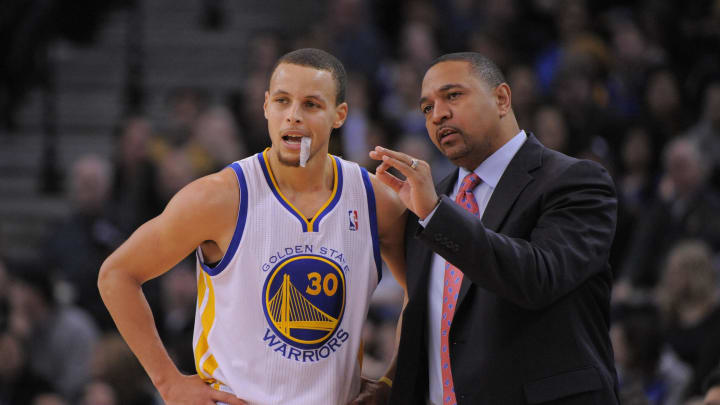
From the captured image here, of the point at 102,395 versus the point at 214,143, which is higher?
the point at 214,143

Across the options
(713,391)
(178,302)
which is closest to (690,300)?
(713,391)

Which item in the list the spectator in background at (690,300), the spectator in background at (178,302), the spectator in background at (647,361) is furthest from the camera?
the spectator in background at (178,302)

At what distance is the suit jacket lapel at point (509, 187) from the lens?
3.56 m

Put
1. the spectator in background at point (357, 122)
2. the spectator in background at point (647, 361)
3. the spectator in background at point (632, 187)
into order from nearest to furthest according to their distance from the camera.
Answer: the spectator in background at point (647, 361)
the spectator in background at point (632, 187)
the spectator in background at point (357, 122)

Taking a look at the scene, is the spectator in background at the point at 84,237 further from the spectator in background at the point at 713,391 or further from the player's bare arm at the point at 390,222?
the spectator in background at the point at 713,391

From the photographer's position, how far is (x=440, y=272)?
377 cm

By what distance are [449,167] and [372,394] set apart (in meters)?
4.15

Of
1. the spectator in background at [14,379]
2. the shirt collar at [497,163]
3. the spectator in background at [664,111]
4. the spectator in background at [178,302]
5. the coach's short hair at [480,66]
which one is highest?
the coach's short hair at [480,66]

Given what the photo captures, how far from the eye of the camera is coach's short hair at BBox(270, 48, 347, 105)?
3730 millimetres

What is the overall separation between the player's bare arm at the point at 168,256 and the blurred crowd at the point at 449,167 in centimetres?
251

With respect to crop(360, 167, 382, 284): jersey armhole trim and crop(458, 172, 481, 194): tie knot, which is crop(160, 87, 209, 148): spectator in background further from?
crop(458, 172, 481, 194): tie knot

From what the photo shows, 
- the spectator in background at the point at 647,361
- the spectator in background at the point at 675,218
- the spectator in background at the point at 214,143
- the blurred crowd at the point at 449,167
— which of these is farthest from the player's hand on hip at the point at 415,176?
the spectator in background at the point at 214,143

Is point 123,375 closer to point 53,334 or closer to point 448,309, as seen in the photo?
point 53,334

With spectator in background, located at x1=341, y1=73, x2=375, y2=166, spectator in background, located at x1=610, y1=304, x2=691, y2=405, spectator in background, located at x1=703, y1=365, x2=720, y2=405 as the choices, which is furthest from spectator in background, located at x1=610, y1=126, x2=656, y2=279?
spectator in background, located at x1=703, y1=365, x2=720, y2=405
